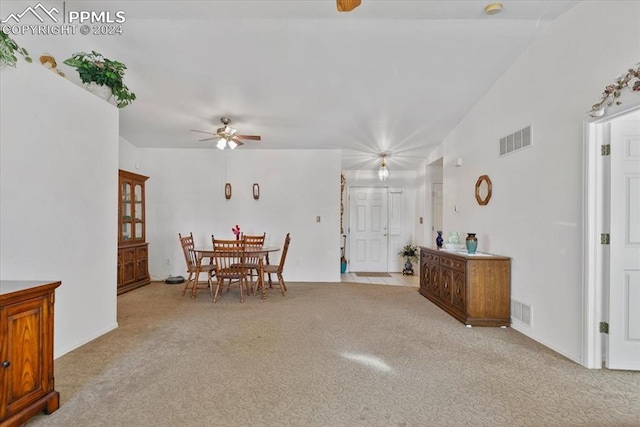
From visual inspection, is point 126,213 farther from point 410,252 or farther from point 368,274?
point 410,252

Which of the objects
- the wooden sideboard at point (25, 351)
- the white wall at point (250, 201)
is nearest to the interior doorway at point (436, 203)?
the white wall at point (250, 201)

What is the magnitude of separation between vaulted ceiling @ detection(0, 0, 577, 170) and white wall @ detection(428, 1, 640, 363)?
0.33m

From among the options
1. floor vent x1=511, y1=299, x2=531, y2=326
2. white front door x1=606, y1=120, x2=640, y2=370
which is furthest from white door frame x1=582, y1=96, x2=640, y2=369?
floor vent x1=511, y1=299, x2=531, y2=326

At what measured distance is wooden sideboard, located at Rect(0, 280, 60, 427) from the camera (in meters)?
1.73

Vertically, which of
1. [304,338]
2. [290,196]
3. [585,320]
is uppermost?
[290,196]

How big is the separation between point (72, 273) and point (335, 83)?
3568 millimetres

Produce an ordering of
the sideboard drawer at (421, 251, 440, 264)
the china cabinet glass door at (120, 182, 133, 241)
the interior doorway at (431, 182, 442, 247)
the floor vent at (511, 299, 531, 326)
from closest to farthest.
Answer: the floor vent at (511, 299, 531, 326), the sideboard drawer at (421, 251, 440, 264), the china cabinet glass door at (120, 182, 133, 241), the interior doorway at (431, 182, 442, 247)

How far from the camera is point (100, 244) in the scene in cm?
335

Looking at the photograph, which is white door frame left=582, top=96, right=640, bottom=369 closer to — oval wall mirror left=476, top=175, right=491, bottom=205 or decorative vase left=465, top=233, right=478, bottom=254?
decorative vase left=465, top=233, right=478, bottom=254

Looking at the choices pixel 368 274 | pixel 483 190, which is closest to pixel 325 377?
pixel 483 190

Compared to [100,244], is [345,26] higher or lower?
higher

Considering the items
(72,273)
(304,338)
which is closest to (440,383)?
(304,338)

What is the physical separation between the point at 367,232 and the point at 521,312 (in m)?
4.42

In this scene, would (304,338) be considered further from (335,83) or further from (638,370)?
(335,83)
